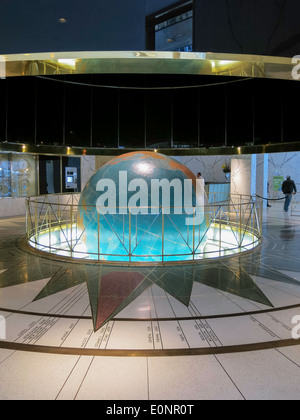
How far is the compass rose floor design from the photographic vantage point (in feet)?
9.48

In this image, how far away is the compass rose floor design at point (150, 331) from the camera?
2.89 metres

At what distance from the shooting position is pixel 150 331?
396 centimetres

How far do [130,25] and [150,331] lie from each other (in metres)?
3.15

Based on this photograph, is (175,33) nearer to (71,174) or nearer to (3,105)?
(3,105)

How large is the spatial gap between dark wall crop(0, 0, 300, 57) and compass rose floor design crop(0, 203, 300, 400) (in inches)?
110

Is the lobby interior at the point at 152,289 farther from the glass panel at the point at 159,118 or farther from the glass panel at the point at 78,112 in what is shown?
the glass panel at the point at 159,118

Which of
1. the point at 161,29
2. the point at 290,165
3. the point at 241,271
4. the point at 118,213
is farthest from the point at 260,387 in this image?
the point at 290,165

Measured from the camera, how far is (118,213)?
23.3 ft

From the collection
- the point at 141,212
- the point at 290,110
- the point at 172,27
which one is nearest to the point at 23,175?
the point at 141,212

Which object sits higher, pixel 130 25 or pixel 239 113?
pixel 239 113

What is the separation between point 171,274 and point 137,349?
8.69 feet

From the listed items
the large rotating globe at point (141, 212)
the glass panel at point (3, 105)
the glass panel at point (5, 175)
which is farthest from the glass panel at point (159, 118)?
the large rotating globe at point (141, 212)

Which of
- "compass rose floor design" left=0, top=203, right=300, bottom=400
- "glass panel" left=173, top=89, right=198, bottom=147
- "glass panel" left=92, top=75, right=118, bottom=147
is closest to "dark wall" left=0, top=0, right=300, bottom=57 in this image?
"compass rose floor design" left=0, top=203, right=300, bottom=400
